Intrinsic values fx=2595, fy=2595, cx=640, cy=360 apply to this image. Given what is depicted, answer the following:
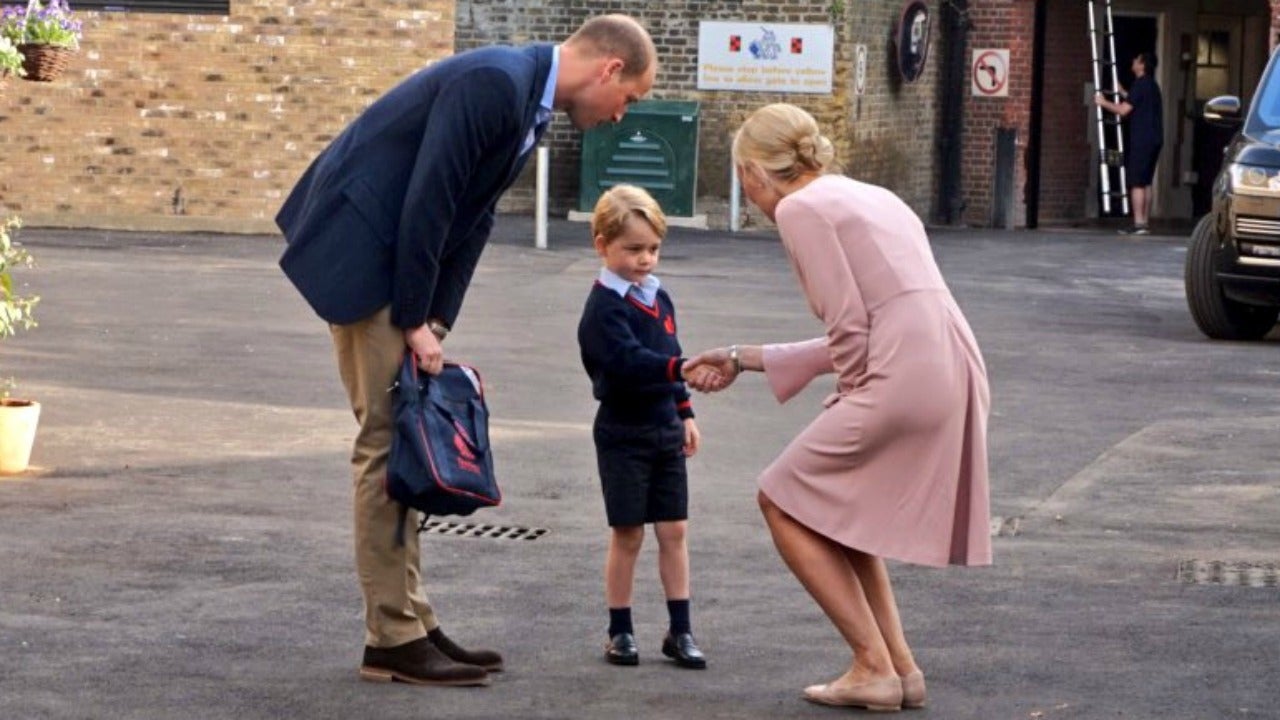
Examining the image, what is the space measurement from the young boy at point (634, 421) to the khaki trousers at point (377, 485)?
2.04 feet

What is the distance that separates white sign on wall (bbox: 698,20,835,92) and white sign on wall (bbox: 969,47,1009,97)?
305 centimetres

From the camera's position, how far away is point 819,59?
27.3m

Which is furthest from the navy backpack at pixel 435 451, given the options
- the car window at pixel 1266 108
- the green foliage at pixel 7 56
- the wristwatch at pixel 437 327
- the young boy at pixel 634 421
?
the car window at pixel 1266 108

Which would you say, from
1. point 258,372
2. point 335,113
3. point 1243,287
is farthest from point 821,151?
point 335,113

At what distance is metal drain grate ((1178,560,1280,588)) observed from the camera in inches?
340

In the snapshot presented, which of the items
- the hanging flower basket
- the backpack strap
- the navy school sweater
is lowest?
the backpack strap

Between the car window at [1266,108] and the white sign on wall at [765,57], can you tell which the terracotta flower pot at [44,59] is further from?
the white sign on wall at [765,57]

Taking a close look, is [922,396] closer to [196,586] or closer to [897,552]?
[897,552]

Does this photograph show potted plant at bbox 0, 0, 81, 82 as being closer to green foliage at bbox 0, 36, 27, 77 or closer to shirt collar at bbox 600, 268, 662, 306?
green foliage at bbox 0, 36, 27, 77

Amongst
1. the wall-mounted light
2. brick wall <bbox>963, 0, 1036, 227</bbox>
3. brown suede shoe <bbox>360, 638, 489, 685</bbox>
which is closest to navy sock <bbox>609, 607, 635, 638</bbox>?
brown suede shoe <bbox>360, 638, 489, 685</bbox>

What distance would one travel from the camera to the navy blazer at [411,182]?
667cm

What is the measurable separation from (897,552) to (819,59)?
21127 mm

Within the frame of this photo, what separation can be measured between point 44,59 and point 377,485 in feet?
40.1

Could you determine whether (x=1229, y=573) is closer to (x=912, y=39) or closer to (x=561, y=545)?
(x=561, y=545)
